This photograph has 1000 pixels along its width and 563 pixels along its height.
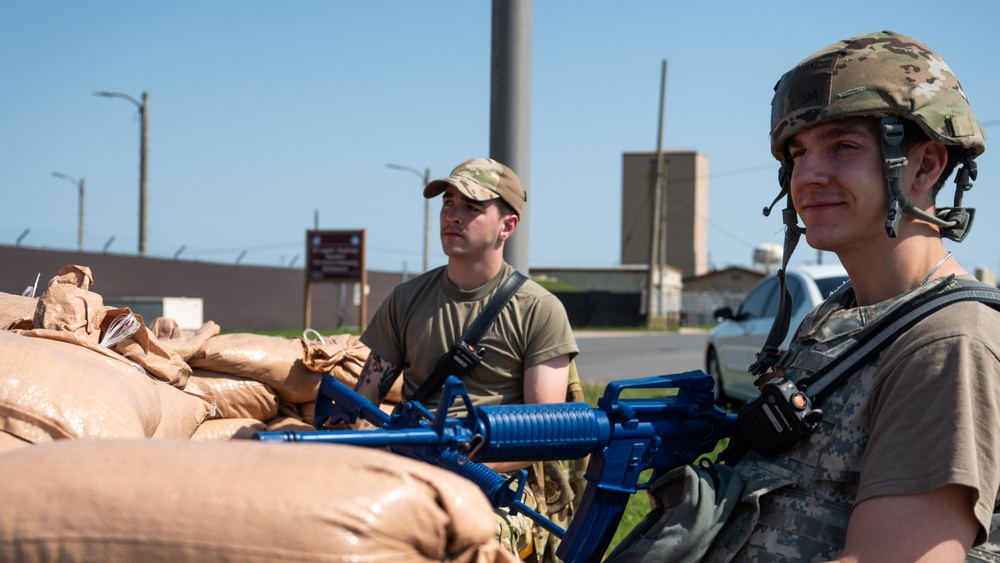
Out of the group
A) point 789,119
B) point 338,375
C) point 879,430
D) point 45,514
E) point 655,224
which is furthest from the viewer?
point 655,224

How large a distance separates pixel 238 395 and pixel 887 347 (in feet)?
9.93

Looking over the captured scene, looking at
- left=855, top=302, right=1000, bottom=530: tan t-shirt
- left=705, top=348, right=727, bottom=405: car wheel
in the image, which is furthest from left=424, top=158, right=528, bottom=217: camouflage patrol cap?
left=705, top=348, right=727, bottom=405: car wheel

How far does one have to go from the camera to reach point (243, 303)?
28.0 metres

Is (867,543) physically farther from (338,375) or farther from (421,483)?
(338,375)

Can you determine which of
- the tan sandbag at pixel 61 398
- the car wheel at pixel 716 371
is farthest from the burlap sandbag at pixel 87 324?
the car wheel at pixel 716 371

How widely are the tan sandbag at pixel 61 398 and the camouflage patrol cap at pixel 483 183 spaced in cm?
182

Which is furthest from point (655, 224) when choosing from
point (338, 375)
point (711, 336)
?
point (338, 375)

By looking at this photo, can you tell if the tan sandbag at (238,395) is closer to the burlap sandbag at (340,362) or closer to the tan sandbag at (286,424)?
the tan sandbag at (286,424)

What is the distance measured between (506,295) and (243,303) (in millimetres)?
25317

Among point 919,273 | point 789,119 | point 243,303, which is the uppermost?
point 789,119

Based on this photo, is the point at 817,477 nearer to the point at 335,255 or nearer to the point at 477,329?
the point at 477,329

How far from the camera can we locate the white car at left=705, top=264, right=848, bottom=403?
8516 millimetres

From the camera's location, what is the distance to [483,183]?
3994 mm

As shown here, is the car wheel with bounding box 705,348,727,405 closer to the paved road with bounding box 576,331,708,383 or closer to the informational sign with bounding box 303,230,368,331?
the paved road with bounding box 576,331,708,383
